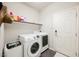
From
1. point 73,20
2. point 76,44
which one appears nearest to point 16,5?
point 73,20

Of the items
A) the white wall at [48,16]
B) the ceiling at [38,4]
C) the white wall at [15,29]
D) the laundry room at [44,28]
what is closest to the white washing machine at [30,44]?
the laundry room at [44,28]

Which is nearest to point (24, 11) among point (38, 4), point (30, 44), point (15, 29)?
point (38, 4)

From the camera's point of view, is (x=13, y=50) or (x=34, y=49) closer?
(x=13, y=50)

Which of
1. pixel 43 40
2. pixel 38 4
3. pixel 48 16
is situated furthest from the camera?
pixel 43 40

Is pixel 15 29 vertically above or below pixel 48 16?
below

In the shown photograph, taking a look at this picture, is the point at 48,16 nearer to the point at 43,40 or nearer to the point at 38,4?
the point at 38,4

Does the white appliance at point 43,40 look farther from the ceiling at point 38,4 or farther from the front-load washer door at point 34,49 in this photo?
the ceiling at point 38,4

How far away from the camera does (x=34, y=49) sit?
1159 millimetres

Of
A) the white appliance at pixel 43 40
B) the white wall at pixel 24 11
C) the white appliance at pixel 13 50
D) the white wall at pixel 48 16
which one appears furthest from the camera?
the white appliance at pixel 43 40

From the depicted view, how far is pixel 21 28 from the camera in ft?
3.84

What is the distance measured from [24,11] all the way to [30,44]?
0.59 m

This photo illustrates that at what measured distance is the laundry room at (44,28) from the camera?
3.12 feet

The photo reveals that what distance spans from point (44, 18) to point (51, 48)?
60cm

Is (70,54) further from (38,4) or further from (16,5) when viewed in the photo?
(16,5)
